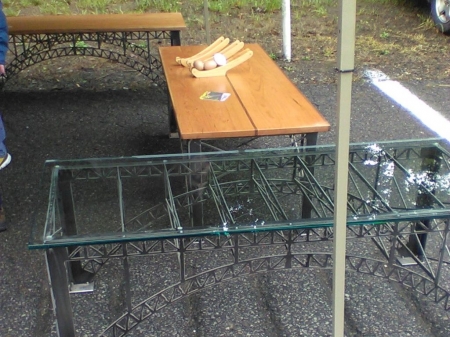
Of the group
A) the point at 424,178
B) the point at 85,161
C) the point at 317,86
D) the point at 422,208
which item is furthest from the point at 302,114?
the point at 317,86

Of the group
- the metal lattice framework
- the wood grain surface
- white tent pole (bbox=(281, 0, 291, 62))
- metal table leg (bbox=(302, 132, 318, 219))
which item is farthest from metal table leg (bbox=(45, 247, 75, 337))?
white tent pole (bbox=(281, 0, 291, 62))

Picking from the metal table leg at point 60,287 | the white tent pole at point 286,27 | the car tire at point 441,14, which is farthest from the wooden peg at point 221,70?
the car tire at point 441,14

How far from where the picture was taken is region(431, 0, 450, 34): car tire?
6656mm

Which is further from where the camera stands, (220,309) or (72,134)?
(72,134)

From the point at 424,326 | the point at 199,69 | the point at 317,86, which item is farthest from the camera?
the point at 317,86

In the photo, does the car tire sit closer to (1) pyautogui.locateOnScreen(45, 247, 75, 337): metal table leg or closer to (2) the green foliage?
(2) the green foliage

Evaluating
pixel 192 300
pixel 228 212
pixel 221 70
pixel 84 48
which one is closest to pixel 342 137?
pixel 228 212

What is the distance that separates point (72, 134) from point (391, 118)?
2455 mm

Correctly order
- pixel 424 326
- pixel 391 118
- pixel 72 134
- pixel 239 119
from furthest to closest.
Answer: pixel 391 118, pixel 72 134, pixel 239 119, pixel 424 326

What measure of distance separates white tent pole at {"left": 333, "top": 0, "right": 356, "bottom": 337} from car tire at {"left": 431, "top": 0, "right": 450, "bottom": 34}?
5755mm

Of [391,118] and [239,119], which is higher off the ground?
[239,119]

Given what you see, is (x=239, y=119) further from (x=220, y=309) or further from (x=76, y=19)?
(x=76, y=19)

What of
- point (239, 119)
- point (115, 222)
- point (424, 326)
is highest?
point (239, 119)

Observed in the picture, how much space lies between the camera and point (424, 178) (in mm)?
2373
